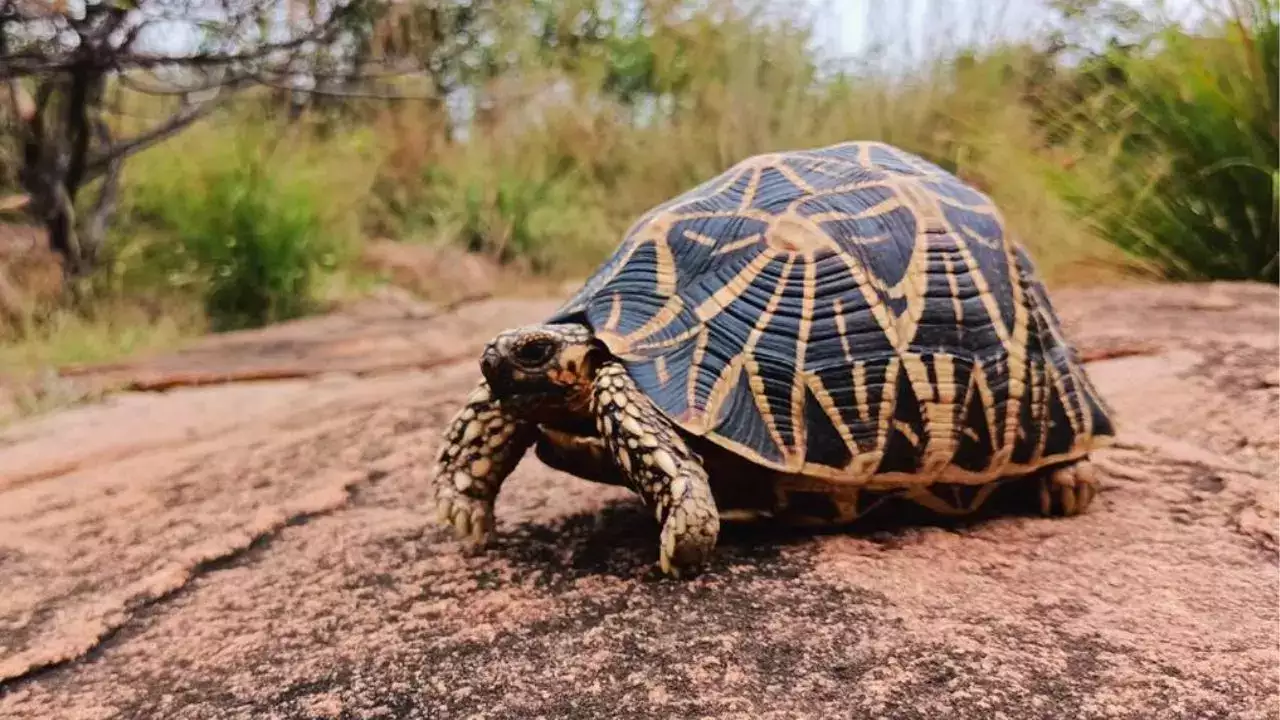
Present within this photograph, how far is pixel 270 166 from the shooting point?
596 cm

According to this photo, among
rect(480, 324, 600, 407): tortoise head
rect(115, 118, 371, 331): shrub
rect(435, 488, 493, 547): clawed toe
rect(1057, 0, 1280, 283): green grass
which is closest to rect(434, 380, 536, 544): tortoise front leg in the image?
rect(435, 488, 493, 547): clawed toe

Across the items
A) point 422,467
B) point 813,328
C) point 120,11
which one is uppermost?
point 120,11

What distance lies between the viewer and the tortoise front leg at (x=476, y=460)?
1703 mm

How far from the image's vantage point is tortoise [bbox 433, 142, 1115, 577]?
151cm

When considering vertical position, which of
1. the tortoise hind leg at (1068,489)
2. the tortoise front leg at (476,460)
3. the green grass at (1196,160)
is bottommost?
the tortoise hind leg at (1068,489)

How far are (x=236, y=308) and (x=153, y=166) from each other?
3.98 ft

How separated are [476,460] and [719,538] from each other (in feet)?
1.51

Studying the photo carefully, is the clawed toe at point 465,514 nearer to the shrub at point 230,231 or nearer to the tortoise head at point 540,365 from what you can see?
the tortoise head at point 540,365

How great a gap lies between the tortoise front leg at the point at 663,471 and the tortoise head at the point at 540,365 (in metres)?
0.07

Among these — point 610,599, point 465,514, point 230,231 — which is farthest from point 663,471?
point 230,231

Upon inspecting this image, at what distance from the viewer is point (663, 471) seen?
4.75ft

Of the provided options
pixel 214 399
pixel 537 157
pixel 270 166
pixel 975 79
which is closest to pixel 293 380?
pixel 214 399

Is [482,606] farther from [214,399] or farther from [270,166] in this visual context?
[270,166]

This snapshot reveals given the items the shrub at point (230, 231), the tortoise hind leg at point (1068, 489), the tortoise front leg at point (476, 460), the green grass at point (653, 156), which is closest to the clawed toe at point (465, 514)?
the tortoise front leg at point (476, 460)
